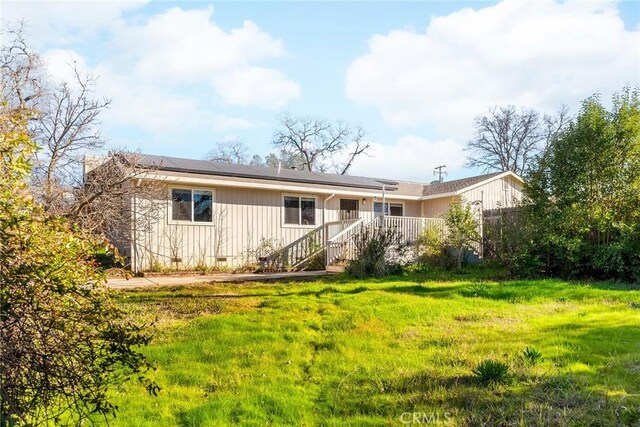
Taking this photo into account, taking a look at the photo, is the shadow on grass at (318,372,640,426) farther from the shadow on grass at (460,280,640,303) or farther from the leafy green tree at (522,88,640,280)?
the leafy green tree at (522,88,640,280)

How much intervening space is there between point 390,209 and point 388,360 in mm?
15792

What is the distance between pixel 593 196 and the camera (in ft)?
36.8

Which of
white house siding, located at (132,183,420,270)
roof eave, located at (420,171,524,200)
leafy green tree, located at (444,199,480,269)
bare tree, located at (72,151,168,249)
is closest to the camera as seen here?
bare tree, located at (72,151,168,249)

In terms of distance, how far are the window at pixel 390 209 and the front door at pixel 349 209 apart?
4.02 feet

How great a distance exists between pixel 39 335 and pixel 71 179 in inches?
419

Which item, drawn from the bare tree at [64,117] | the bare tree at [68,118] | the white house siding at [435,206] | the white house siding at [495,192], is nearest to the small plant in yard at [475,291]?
the bare tree at [64,117]

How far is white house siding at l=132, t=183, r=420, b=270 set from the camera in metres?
13.0

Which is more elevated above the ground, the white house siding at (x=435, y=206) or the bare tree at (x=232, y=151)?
the bare tree at (x=232, y=151)

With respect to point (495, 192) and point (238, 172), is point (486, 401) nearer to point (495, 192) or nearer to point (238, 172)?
point (238, 172)

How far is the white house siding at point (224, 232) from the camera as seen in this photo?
13016 millimetres

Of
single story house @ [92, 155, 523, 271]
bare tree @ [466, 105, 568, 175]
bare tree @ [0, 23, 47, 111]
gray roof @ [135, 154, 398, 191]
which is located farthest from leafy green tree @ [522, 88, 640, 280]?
bare tree @ [466, 105, 568, 175]

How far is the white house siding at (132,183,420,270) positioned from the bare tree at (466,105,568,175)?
2786 cm

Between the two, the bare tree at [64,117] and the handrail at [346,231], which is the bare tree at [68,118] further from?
the handrail at [346,231]

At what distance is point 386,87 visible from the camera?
1098 cm
